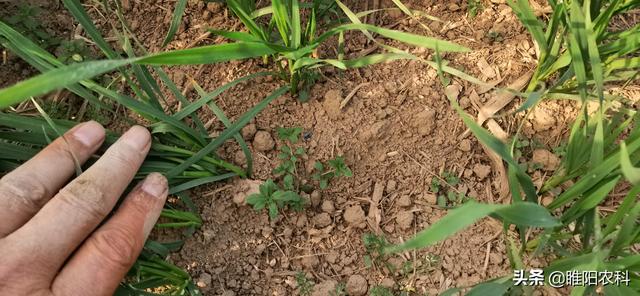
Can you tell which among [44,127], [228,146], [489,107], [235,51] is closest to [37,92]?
[235,51]

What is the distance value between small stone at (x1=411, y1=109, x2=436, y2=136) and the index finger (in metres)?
0.77

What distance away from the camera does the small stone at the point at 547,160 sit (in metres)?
1.41

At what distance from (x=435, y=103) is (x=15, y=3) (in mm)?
1361

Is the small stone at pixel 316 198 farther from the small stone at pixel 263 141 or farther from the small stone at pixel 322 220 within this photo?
the small stone at pixel 263 141

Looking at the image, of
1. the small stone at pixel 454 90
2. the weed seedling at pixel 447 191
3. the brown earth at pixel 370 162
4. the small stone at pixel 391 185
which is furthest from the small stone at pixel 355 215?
the small stone at pixel 454 90

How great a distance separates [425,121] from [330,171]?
31cm

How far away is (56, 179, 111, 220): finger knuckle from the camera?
1.14 meters

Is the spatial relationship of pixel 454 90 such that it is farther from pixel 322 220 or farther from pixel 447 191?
pixel 322 220

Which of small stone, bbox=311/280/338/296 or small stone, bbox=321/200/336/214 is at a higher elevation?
small stone, bbox=321/200/336/214

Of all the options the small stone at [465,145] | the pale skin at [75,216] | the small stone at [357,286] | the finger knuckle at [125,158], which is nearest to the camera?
the pale skin at [75,216]

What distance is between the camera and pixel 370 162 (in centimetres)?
147

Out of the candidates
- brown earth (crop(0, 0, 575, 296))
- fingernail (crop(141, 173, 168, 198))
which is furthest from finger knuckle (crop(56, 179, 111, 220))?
brown earth (crop(0, 0, 575, 296))

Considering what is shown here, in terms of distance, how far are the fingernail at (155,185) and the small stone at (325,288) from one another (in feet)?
1.53

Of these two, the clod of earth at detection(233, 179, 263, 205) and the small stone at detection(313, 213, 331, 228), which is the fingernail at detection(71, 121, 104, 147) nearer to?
the clod of earth at detection(233, 179, 263, 205)
